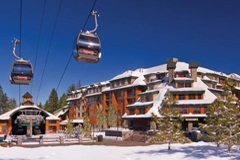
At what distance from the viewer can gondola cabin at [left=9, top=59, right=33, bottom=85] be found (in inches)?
862

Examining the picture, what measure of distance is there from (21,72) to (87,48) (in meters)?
9.97

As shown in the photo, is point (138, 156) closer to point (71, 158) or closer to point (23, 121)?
point (71, 158)

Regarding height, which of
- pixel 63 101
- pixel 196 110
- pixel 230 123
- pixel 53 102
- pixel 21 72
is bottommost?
pixel 230 123

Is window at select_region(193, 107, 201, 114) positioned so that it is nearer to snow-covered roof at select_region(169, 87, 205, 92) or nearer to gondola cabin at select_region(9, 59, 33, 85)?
snow-covered roof at select_region(169, 87, 205, 92)

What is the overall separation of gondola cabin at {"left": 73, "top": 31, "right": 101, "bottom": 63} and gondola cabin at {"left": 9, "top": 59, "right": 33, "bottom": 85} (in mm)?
9057

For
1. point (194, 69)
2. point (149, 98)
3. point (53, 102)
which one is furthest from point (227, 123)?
point (53, 102)

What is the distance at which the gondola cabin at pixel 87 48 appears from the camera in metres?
14.6

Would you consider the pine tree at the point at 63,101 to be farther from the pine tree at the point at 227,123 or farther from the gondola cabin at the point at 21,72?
the pine tree at the point at 227,123

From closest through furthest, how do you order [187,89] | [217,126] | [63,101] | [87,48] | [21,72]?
[87,48] < [21,72] < [217,126] < [187,89] < [63,101]

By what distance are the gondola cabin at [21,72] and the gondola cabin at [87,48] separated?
906 centimetres

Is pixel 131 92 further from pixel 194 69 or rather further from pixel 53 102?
pixel 53 102

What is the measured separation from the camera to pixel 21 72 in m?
22.1

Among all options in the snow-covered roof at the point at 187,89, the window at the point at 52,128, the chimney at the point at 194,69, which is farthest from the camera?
the window at the point at 52,128

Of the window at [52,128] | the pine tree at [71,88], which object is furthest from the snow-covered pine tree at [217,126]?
the pine tree at [71,88]
